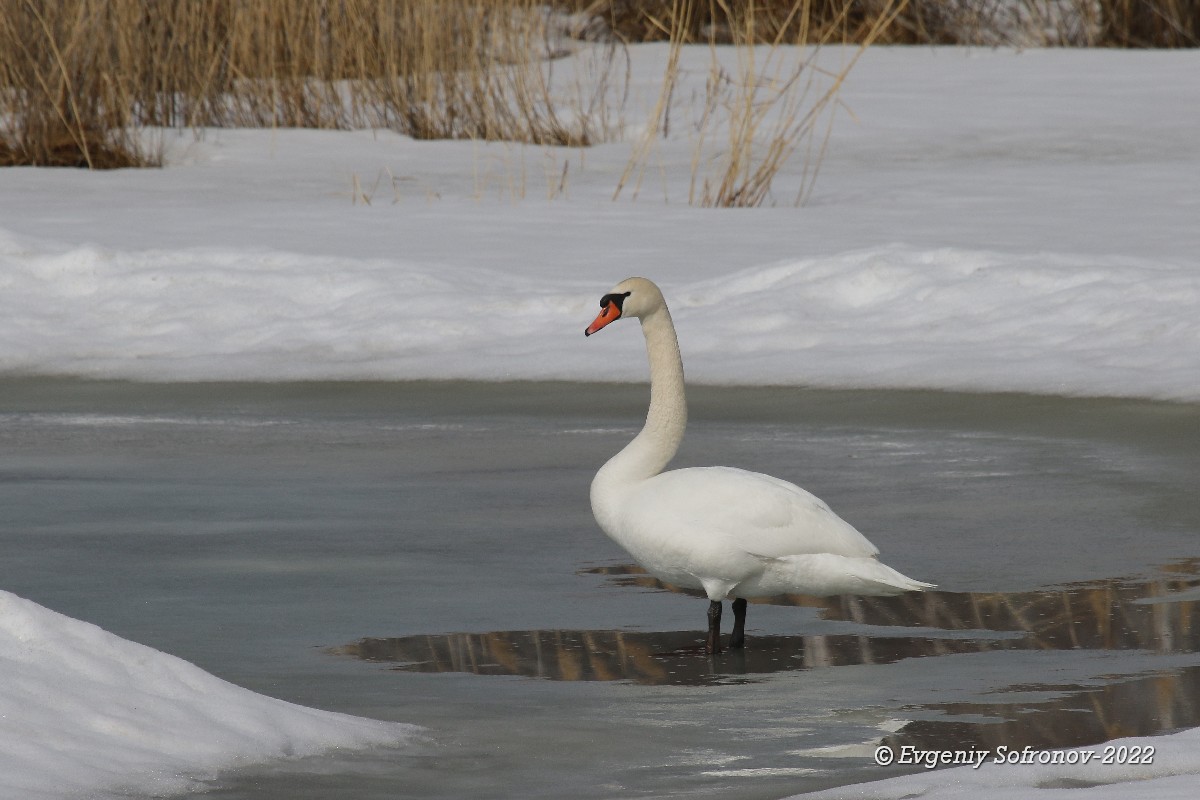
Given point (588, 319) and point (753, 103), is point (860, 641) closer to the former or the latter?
point (588, 319)

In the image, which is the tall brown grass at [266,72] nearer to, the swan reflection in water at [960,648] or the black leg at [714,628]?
the swan reflection in water at [960,648]

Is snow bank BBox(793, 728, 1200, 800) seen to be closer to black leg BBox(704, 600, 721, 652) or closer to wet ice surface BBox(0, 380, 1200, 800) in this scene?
wet ice surface BBox(0, 380, 1200, 800)

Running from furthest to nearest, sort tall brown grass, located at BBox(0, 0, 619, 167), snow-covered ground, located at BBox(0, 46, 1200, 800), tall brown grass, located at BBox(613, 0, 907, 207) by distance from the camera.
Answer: tall brown grass, located at BBox(0, 0, 619, 167) → tall brown grass, located at BBox(613, 0, 907, 207) → snow-covered ground, located at BBox(0, 46, 1200, 800)

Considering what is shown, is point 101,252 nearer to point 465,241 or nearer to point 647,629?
point 465,241

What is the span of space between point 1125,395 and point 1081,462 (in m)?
1.24

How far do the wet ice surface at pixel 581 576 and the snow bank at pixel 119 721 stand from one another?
0.10 meters

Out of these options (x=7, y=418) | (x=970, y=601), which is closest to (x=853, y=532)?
(x=970, y=601)

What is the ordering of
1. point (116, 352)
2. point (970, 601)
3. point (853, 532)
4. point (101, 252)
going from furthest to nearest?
point (101, 252)
point (116, 352)
point (970, 601)
point (853, 532)

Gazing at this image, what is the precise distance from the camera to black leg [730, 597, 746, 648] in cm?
471

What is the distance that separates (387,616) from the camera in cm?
488

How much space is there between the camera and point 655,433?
5039mm

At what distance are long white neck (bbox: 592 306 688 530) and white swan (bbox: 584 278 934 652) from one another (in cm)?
1

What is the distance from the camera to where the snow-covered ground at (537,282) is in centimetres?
371

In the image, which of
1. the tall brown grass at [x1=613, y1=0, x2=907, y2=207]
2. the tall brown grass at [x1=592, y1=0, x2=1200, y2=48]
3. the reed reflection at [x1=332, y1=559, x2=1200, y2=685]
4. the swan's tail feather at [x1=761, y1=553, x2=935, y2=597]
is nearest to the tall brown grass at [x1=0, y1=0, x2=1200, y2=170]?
the tall brown grass at [x1=613, y1=0, x2=907, y2=207]
